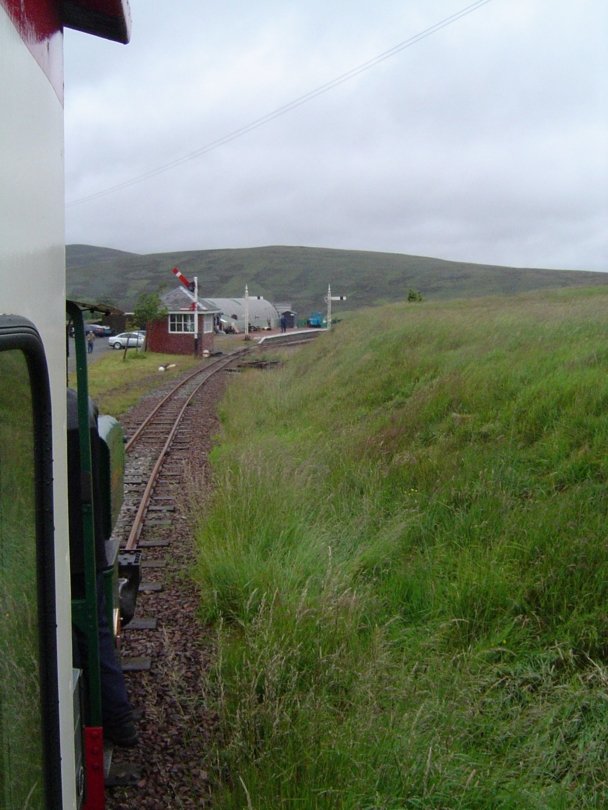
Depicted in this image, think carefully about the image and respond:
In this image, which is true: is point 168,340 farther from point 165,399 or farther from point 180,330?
point 165,399

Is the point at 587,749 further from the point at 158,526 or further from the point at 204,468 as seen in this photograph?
the point at 204,468

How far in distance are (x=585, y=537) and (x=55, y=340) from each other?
16.0ft

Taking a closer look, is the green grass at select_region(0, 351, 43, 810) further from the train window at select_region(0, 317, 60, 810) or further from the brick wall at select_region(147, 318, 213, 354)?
the brick wall at select_region(147, 318, 213, 354)

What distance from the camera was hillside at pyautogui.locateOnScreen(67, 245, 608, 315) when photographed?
128000mm

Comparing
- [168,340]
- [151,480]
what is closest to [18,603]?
[151,480]

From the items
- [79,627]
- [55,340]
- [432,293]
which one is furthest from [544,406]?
[432,293]

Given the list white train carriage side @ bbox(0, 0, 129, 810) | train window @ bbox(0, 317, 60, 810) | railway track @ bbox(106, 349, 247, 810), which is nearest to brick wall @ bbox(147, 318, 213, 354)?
railway track @ bbox(106, 349, 247, 810)

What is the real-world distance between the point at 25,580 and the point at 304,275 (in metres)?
159

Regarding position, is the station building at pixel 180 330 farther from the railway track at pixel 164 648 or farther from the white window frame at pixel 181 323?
the railway track at pixel 164 648

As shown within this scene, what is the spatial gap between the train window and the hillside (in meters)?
114

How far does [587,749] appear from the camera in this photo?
4.16m

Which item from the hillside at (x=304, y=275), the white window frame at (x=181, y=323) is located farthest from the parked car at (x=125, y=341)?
the hillside at (x=304, y=275)

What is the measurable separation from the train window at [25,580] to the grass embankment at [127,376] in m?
17.0

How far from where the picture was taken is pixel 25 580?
67.9 inches
